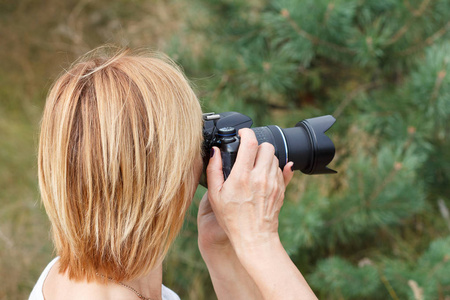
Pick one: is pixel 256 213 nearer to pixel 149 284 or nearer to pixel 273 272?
pixel 273 272

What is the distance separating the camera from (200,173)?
935 millimetres

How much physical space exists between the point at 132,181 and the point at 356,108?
1104mm

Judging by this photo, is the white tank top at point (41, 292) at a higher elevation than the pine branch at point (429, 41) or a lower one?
lower

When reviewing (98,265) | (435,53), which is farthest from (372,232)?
(98,265)

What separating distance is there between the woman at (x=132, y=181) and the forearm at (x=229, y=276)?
220 mm

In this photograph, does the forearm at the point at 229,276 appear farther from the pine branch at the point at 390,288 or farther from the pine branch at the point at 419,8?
the pine branch at the point at 419,8

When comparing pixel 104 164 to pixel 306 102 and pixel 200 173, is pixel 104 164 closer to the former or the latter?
pixel 200 173

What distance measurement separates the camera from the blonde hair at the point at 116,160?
766 mm

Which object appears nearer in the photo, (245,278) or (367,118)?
(245,278)

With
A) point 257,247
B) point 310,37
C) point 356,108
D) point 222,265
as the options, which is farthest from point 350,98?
point 257,247

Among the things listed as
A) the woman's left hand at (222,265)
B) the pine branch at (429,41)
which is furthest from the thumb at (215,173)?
the pine branch at (429,41)

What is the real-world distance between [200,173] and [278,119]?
2.81 feet

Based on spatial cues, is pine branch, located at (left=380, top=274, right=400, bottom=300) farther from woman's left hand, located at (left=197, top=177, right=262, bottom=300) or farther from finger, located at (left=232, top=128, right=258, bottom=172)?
finger, located at (left=232, top=128, right=258, bottom=172)

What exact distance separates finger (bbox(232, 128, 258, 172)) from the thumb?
1.5 inches
